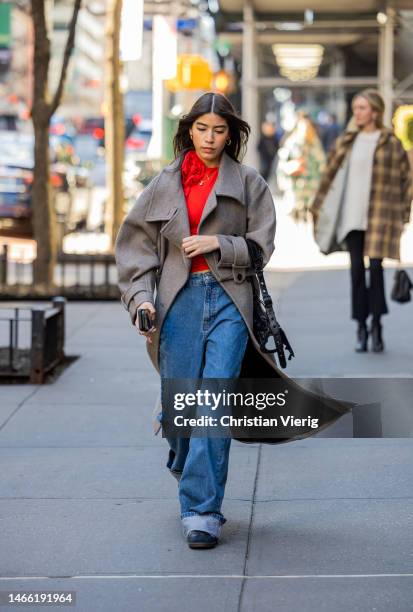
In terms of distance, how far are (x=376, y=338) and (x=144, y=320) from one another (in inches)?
206

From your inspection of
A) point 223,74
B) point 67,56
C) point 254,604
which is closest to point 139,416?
point 254,604

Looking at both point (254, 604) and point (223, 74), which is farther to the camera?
point (223, 74)

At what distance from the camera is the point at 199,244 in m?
5.29

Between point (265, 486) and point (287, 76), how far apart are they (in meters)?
30.9

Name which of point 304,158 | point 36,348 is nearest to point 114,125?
point 304,158

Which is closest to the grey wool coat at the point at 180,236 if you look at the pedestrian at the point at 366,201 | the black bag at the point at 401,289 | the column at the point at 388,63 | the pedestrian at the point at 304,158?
the pedestrian at the point at 366,201

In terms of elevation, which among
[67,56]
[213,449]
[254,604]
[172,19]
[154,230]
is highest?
[172,19]

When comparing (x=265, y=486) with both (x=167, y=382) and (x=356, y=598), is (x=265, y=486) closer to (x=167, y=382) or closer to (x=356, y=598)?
(x=167, y=382)

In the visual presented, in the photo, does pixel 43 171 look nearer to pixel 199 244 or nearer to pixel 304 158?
pixel 199 244

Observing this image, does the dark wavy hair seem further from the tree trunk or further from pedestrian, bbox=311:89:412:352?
the tree trunk

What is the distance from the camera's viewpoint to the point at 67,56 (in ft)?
44.9

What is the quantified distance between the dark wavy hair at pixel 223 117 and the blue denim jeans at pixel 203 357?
0.53 meters

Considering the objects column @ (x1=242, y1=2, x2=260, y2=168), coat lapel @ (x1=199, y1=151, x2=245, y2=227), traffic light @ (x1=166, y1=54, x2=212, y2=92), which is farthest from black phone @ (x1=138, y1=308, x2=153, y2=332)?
column @ (x1=242, y1=2, x2=260, y2=168)

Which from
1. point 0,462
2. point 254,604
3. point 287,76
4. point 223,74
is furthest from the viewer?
point 287,76
